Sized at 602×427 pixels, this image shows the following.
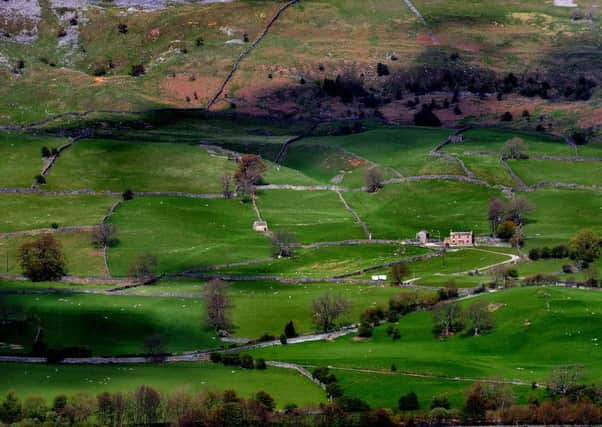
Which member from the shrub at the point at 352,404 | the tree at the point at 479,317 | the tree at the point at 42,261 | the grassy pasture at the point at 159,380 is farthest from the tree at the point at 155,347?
the tree at the point at 479,317

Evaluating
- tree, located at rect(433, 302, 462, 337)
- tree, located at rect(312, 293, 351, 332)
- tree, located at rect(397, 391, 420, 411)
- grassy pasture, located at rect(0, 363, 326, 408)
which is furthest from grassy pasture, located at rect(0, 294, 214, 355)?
tree, located at rect(397, 391, 420, 411)

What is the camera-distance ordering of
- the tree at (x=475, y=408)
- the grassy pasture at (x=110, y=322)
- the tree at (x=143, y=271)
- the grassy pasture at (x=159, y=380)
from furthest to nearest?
the tree at (x=143, y=271), the grassy pasture at (x=110, y=322), the grassy pasture at (x=159, y=380), the tree at (x=475, y=408)

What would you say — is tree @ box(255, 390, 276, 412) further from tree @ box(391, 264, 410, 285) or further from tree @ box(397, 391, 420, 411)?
tree @ box(391, 264, 410, 285)

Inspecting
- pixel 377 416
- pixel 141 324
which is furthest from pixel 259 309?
pixel 377 416

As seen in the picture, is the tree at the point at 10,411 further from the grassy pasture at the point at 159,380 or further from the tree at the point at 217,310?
the tree at the point at 217,310

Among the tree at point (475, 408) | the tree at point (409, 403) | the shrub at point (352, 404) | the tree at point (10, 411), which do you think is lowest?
the shrub at point (352, 404)

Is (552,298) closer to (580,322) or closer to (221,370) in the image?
(580,322)

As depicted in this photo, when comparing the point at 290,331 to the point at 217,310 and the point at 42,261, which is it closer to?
the point at 217,310
